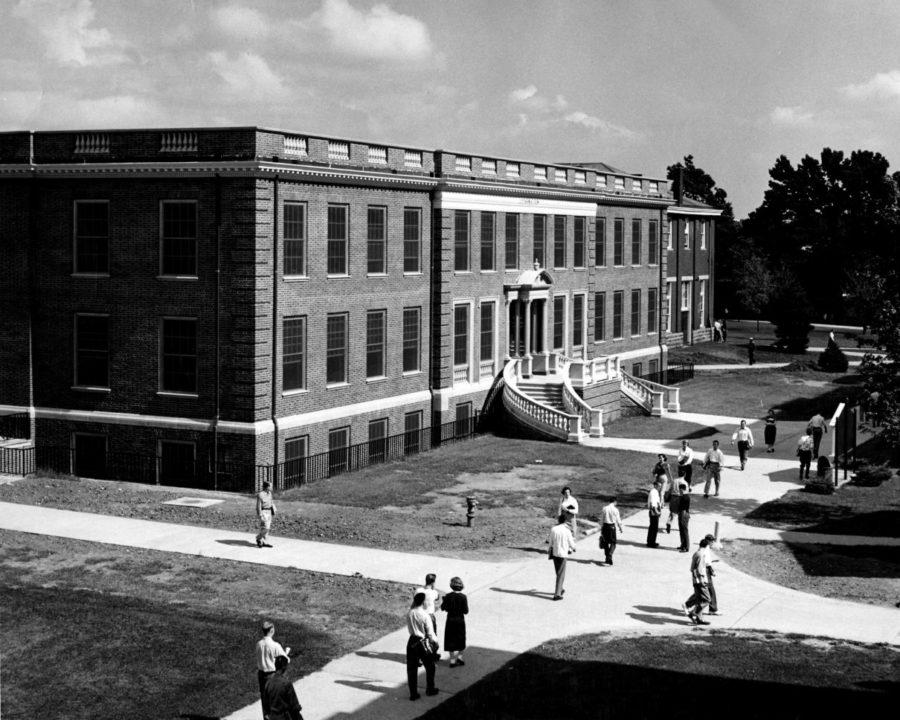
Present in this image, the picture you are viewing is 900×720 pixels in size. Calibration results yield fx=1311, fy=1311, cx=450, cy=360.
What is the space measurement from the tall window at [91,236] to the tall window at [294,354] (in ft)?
20.5

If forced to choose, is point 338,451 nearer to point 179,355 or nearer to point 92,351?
point 179,355

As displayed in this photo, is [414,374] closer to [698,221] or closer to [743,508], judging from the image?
[743,508]

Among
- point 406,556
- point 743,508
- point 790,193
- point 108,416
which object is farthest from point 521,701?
point 790,193

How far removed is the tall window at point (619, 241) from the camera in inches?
2638

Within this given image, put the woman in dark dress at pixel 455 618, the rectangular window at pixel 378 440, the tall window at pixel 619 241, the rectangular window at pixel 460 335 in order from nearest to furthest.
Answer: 1. the woman in dark dress at pixel 455 618
2. the rectangular window at pixel 378 440
3. the rectangular window at pixel 460 335
4. the tall window at pixel 619 241

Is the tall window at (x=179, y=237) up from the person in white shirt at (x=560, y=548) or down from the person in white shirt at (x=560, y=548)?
up

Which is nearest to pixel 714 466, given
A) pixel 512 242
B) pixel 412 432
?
pixel 412 432

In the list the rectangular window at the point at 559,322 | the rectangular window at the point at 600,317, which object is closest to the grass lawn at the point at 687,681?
the rectangular window at the point at 559,322

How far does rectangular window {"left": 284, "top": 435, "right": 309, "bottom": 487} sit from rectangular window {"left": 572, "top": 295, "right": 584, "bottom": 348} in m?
22.6

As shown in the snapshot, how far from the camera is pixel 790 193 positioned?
123m

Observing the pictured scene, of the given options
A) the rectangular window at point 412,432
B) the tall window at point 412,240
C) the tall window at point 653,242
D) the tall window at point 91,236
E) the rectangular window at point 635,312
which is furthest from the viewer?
the tall window at point 653,242

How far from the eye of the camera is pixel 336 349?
44219 mm

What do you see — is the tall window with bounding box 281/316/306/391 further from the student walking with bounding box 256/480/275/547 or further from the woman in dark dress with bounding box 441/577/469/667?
the woman in dark dress with bounding box 441/577/469/667

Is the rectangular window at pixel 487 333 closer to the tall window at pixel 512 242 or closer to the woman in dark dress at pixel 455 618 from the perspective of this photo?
the tall window at pixel 512 242
